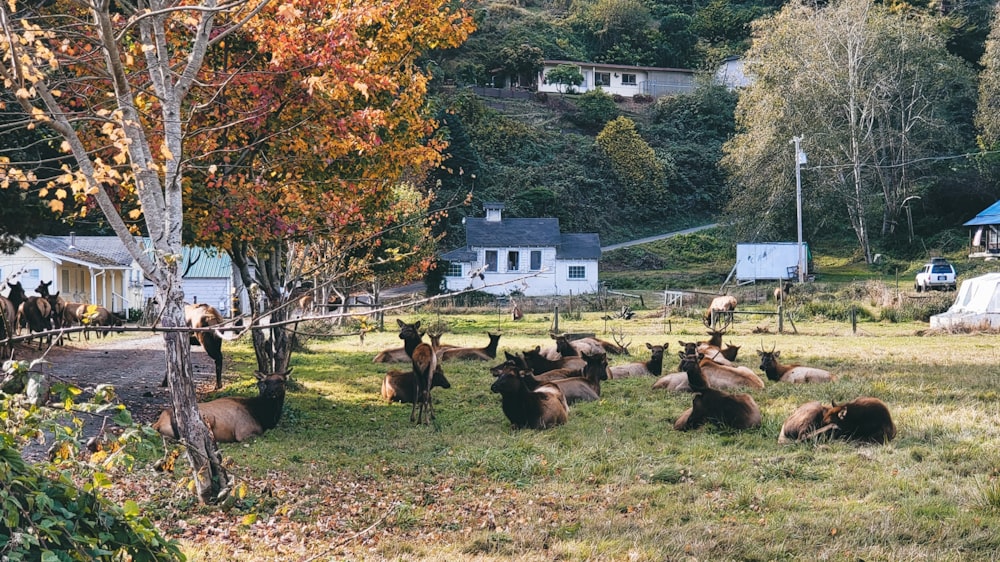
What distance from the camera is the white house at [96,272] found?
33.8 meters

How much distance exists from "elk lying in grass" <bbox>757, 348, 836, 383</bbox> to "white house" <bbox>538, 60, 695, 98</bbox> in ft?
218

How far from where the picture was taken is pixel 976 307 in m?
25.8

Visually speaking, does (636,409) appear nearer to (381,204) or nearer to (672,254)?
(381,204)

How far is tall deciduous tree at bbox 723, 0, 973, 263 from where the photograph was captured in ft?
163

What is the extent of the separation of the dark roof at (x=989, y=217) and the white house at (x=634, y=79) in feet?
111

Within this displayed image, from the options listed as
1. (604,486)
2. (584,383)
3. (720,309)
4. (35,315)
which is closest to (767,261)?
(720,309)

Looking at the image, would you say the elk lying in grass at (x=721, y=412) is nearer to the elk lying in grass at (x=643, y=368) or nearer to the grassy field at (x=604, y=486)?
the grassy field at (x=604, y=486)

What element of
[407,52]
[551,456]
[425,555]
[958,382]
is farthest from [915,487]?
[407,52]

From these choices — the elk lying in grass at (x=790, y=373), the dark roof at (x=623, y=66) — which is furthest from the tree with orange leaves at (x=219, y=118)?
the dark roof at (x=623, y=66)

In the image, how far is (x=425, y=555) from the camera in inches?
244

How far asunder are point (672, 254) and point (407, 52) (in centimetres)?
4470

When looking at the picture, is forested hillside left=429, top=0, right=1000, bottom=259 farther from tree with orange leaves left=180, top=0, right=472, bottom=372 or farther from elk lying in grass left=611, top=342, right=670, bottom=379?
tree with orange leaves left=180, top=0, right=472, bottom=372

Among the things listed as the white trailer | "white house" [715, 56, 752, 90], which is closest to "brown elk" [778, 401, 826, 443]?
the white trailer

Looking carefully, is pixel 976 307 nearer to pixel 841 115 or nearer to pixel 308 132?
pixel 308 132
